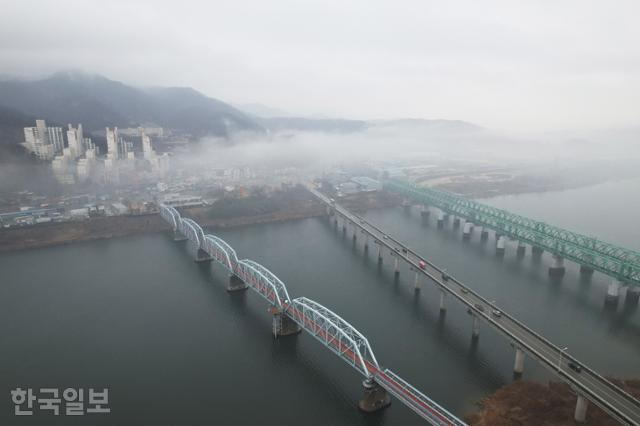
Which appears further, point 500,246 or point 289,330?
point 500,246

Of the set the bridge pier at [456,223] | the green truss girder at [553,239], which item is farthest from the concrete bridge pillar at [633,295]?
the bridge pier at [456,223]

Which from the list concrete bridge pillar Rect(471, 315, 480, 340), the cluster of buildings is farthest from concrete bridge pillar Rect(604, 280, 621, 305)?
the cluster of buildings

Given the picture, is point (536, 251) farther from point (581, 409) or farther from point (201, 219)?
point (201, 219)

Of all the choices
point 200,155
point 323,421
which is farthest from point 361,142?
point 323,421

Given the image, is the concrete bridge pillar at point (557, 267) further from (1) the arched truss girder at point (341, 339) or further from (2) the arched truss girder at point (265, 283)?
(2) the arched truss girder at point (265, 283)

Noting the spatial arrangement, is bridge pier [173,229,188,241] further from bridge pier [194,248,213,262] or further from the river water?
bridge pier [194,248,213,262]

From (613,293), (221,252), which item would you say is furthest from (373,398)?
(613,293)

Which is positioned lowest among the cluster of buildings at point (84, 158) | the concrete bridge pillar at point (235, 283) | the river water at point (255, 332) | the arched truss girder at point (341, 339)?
the river water at point (255, 332)
